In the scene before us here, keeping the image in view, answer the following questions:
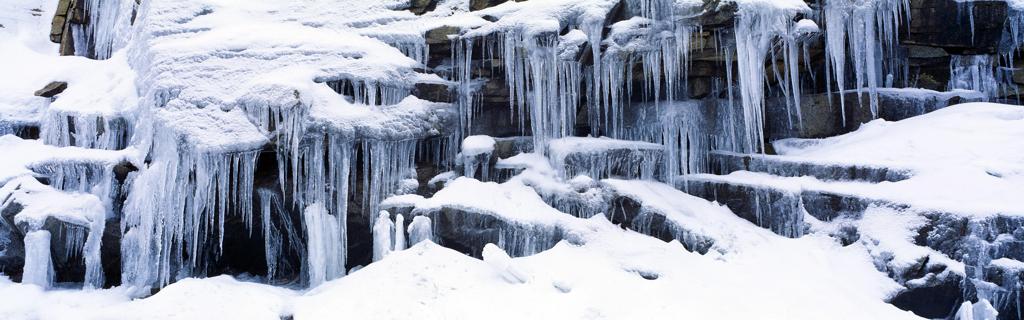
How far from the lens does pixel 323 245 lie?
1015cm

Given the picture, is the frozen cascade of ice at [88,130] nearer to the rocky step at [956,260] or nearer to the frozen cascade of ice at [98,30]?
the frozen cascade of ice at [98,30]

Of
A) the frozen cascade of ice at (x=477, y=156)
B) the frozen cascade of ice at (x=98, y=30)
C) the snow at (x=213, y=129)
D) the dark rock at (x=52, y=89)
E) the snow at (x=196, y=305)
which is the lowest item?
the snow at (x=196, y=305)

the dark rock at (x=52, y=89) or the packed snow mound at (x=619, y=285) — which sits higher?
the dark rock at (x=52, y=89)

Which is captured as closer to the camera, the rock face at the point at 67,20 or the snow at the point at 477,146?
the snow at the point at 477,146

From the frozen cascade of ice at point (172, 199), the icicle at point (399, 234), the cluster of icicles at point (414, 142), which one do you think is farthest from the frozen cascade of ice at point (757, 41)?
the frozen cascade of ice at point (172, 199)

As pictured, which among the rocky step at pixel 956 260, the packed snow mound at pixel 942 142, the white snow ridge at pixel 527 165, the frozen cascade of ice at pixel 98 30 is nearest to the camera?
the rocky step at pixel 956 260

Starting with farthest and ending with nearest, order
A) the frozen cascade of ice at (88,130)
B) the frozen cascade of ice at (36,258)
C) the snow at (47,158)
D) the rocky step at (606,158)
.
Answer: the frozen cascade of ice at (88,130) < the snow at (47,158) < the rocky step at (606,158) < the frozen cascade of ice at (36,258)

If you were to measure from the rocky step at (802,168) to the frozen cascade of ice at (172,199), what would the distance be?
23.3 feet

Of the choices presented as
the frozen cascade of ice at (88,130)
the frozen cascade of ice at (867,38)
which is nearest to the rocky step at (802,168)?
the frozen cascade of ice at (867,38)

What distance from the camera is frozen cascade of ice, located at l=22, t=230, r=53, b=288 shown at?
1033cm

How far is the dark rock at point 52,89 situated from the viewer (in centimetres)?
1351

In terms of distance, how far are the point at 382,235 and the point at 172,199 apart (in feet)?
10.2

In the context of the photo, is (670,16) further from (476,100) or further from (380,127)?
(380,127)

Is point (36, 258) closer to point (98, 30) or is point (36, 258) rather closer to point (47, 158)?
point (47, 158)
